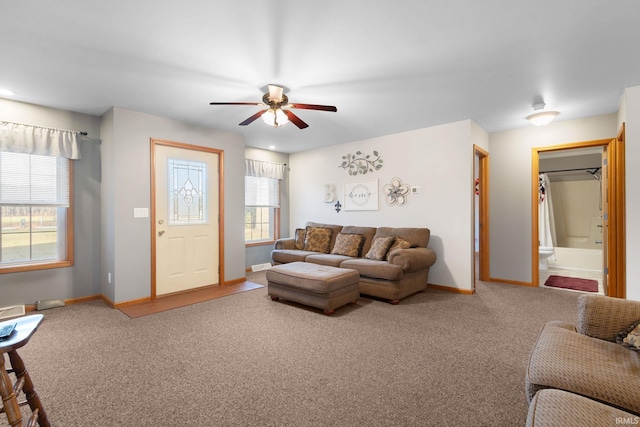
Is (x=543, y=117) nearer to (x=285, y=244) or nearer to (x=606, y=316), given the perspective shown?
(x=606, y=316)

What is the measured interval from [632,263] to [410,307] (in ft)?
7.46

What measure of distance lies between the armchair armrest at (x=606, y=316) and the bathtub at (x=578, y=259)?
5.53 meters

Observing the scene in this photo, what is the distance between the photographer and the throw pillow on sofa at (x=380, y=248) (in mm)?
4343

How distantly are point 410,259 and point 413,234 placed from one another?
0.75m

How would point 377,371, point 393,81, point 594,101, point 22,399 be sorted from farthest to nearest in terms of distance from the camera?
1. point 594,101
2. point 393,81
3. point 377,371
4. point 22,399

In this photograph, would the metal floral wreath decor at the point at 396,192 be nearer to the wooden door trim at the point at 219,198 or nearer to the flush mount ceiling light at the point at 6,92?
the wooden door trim at the point at 219,198

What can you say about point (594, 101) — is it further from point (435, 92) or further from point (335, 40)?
point (335, 40)

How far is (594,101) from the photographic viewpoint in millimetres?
3559

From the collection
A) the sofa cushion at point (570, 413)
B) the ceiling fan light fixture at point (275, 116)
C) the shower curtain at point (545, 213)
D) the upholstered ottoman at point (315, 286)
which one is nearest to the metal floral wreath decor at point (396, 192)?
the upholstered ottoman at point (315, 286)

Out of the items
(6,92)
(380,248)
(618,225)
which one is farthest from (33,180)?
(618,225)

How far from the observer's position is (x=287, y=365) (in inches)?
91.3

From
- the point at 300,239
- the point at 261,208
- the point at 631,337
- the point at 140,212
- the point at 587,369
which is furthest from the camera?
the point at 261,208

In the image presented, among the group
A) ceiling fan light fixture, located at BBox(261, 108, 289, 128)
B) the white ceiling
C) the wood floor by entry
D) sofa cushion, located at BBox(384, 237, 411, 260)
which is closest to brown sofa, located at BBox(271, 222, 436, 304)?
sofa cushion, located at BBox(384, 237, 411, 260)

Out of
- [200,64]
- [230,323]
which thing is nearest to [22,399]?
[230,323]
